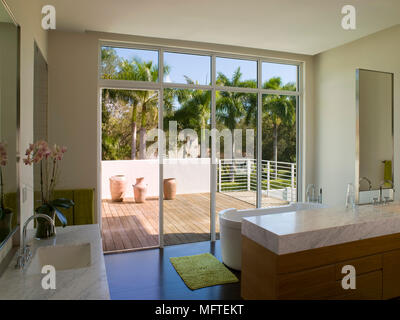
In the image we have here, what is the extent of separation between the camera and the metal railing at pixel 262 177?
473cm

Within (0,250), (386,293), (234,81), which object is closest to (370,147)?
(386,293)

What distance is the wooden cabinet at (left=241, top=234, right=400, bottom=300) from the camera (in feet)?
7.41

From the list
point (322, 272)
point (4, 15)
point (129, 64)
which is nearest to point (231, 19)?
point (129, 64)

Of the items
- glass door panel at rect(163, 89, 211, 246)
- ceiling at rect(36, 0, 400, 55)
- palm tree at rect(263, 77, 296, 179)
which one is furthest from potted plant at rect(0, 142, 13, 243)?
palm tree at rect(263, 77, 296, 179)

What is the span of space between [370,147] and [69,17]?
3.83 m

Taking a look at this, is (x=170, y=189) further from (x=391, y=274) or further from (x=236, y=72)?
(x=391, y=274)

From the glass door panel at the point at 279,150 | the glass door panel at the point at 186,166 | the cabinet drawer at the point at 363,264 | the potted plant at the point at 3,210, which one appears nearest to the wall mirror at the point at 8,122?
the potted plant at the point at 3,210

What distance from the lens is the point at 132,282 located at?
322 centimetres

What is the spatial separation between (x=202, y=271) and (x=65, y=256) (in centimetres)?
189

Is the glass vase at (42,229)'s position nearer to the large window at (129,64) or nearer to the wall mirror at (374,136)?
the large window at (129,64)

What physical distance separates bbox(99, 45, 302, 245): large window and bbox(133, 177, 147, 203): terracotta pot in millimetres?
85

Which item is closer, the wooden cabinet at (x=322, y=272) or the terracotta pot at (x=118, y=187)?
the wooden cabinet at (x=322, y=272)

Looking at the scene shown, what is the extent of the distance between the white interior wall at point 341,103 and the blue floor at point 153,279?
88.1 inches

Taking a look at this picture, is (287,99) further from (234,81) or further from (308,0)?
(308,0)
